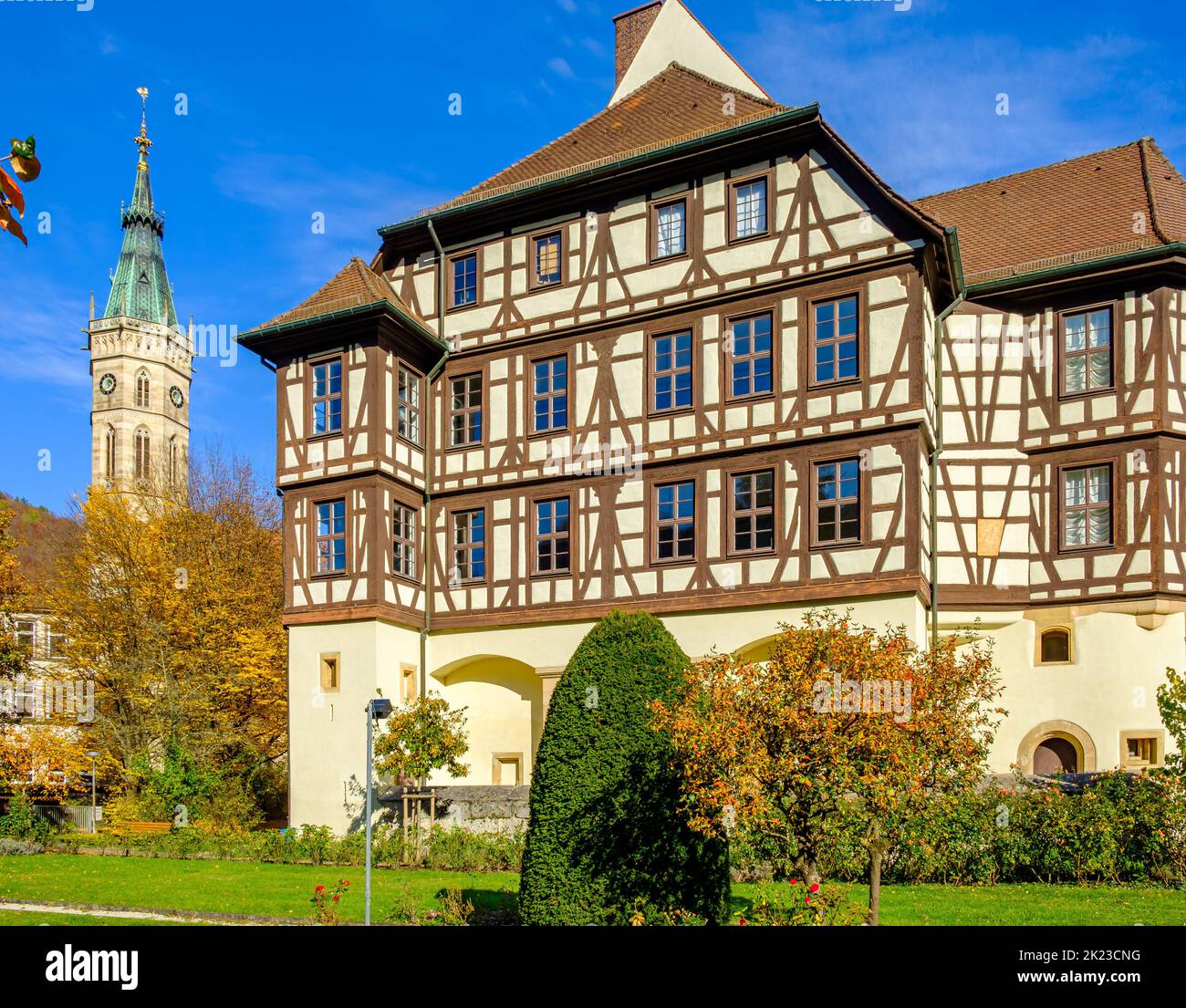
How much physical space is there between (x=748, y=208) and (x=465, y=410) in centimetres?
714

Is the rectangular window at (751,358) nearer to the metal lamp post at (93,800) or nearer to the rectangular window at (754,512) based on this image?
the rectangular window at (754,512)

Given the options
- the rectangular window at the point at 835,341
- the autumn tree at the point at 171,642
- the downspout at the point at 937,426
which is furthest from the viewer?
the autumn tree at the point at 171,642

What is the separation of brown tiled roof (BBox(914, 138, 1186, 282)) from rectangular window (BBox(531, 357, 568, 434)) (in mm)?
8388

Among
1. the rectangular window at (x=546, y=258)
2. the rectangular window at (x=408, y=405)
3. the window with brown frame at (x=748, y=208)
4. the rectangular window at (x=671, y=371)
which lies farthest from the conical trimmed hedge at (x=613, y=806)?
the rectangular window at (x=546, y=258)

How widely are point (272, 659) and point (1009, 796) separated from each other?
21.0 metres

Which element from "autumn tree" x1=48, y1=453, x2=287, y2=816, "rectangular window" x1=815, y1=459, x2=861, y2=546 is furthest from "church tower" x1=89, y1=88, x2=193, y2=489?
"rectangular window" x1=815, y1=459, x2=861, y2=546

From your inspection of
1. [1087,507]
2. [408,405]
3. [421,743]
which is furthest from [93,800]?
[1087,507]

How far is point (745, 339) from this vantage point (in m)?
21.2

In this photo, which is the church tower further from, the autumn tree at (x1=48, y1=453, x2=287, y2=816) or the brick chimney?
the brick chimney

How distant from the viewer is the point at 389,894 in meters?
15.3

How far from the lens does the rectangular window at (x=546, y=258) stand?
23.4 meters

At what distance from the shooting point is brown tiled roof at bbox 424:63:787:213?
2248cm

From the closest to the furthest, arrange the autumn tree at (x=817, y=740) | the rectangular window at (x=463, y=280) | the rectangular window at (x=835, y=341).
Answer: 1. the autumn tree at (x=817, y=740)
2. the rectangular window at (x=835, y=341)
3. the rectangular window at (x=463, y=280)

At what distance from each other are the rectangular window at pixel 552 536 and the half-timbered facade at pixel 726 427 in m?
0.05
